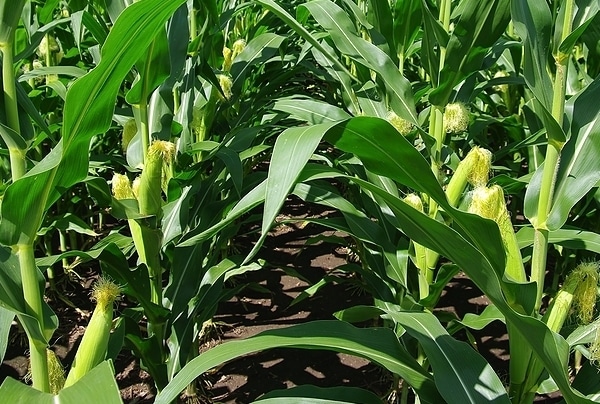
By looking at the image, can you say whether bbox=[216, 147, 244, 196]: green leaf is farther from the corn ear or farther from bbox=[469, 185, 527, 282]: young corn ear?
bbox=[469, 185, 527, 282]: young corn ear

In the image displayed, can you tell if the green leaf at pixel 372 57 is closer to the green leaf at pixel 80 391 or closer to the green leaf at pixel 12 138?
the green leaf at pixel 12 138

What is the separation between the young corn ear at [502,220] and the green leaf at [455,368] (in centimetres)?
18

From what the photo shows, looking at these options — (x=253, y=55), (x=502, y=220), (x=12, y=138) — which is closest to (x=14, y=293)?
(x=12, y=138)

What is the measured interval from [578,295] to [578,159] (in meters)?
0.29

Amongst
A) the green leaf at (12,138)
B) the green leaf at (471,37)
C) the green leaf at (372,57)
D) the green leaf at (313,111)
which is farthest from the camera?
the green leaf at (313,111)

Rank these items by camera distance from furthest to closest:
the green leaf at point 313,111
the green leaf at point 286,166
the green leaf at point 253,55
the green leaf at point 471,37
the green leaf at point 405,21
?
the green leaf at point 253,55, the green leaf at point 405,21, the green leaf at point 313,111, the green leaf at point 471,37, the green leaf at point 286,166

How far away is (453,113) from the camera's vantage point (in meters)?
1.94

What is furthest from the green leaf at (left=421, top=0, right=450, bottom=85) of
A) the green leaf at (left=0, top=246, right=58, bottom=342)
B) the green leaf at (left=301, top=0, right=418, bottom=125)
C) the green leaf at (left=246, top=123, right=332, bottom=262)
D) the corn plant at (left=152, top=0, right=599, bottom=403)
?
the green leaf at (left=0, top=246, right=58, bottom=342)

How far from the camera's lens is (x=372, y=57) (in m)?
1.80

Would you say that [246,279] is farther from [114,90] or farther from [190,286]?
[114,90]

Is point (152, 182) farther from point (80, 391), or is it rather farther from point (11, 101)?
point (80, 391)

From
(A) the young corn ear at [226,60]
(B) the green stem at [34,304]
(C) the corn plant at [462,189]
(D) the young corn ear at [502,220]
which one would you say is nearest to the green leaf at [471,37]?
(C) the corn plant at [462,189]

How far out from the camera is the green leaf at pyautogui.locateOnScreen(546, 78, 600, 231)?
1.32 m

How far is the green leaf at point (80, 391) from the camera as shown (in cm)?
103
